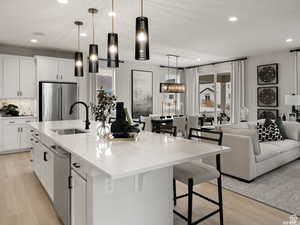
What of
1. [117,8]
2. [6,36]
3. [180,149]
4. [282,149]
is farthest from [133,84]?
[180,149]

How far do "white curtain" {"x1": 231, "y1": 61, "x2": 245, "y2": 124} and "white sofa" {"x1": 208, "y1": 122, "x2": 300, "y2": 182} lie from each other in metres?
3.25

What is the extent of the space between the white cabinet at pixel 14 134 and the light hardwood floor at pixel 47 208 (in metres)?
2.07

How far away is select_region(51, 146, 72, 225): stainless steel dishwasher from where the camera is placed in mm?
2113

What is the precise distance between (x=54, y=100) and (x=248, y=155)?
4806 millimetres

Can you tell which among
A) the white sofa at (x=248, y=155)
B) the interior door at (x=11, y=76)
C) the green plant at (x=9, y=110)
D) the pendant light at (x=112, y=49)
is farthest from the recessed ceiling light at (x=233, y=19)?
the green plant at (x=9, y=110)

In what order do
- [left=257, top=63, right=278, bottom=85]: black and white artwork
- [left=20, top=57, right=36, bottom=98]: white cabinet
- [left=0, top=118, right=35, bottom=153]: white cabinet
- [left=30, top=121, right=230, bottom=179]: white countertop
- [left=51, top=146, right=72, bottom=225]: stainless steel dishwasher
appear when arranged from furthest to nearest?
[left=257, top=63, right=278, bottom=85]: black and white artwork
[left=20, top=57, right=36, bottom=98]: white cabinet
[left=0, top=118, right=35, bottom=153]: white cabinet
[left=51, top=146, right=72, bottom=225]: stainless steel dishwasher
[left=30, top=121, right=230, bottom=179]: white countertop

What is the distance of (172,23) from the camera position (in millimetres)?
4129

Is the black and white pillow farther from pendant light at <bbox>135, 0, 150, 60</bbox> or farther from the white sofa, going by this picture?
pendant light at <bbox>135, 0, 150, 60</bbox>

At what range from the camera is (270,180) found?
364 cm

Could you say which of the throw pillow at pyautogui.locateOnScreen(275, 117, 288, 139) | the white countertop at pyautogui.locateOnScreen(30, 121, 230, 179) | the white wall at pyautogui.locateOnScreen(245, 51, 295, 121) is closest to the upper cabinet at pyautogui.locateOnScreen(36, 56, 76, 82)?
the white countertop at pyautogui.locateOnScreen(30, 121, 230, 179)

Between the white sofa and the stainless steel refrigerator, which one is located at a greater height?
the stainless steel refrigerator

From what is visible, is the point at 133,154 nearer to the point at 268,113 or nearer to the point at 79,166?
the point at 79,166

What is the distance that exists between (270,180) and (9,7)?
501 cm

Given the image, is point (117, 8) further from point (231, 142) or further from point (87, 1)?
point (231, 142)
